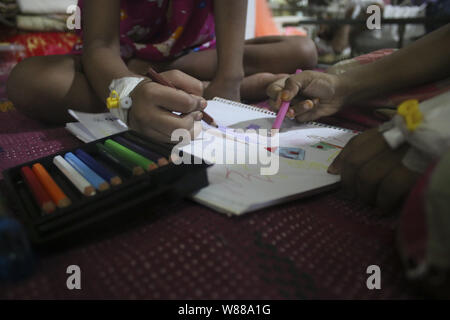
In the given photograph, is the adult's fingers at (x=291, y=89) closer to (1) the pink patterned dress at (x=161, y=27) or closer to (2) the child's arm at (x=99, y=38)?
(2) the child's arm at (x=99, y=38)

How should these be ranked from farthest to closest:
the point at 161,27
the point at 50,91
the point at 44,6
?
the point at 44,6 < the point at 161,27 < the point at 50,91

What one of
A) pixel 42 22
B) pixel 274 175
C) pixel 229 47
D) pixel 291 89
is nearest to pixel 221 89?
pixel 229 47

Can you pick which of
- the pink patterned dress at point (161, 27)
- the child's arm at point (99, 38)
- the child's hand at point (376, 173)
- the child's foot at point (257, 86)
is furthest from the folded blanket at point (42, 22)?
the child's hand at point (376, 173)

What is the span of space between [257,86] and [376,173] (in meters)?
0.52

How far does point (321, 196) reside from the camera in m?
0.33

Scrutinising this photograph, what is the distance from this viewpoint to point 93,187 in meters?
0.28

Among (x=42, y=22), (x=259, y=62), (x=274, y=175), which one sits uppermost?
(x=42, y=22)

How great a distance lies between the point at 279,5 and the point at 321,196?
2.43 meters

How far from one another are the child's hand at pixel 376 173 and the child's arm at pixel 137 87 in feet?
0.65

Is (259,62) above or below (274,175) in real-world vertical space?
above

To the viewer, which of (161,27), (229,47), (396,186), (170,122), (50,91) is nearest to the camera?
(396,186)

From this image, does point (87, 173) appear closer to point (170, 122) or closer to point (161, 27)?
point (170, 122)

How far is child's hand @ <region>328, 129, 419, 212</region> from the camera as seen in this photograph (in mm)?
256
